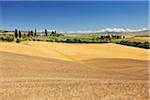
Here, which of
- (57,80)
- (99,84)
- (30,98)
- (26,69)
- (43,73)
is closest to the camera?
(30,98)

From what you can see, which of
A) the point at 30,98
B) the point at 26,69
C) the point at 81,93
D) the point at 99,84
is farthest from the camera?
Answer: the point at 26,69

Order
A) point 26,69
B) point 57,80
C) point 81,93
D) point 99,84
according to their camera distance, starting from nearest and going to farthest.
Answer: point 81,93
point 99,84
point 57,80
point 26,69

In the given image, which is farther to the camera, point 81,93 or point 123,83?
point 123,83

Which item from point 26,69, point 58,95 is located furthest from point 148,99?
point 26,69

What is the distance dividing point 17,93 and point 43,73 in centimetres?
478

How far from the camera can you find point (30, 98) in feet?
32.6

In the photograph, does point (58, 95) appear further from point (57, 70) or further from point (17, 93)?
point (57, 70)

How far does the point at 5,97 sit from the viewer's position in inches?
391

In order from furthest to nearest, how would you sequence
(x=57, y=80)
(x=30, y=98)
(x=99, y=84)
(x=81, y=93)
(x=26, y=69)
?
(x=26, y=69) < (x=57, y=80) < (x=99, y=84) < (x=81, y=93) < (x=30, y=98)

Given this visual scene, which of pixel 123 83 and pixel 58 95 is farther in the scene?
pixel 123 83

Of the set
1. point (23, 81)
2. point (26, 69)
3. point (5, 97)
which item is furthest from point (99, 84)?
point (26, 69)

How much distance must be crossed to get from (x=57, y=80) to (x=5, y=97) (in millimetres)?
3410

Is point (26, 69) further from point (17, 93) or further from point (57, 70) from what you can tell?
point (17, 93)

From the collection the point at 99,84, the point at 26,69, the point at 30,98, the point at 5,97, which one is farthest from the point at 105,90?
the point at 26,69
